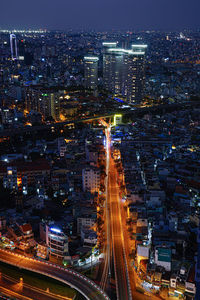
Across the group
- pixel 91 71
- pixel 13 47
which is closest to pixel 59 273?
pixel 91 71

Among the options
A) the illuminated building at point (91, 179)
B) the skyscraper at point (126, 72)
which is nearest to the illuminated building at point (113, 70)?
the skyscraper at point (126, 72)

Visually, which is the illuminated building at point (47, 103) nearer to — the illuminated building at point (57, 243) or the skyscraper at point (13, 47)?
the illuminated building at point (57, 243)

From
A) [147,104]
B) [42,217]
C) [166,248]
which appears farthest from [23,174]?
[147,104]

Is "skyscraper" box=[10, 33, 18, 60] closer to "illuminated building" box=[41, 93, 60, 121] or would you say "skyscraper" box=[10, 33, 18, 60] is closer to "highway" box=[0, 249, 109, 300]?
"illuminated building" box=[41, 93, 60, 121]

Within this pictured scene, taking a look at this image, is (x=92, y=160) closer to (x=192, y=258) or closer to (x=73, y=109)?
(x=192, y=258)

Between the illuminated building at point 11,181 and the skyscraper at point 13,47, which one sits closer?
the illuminated building at point 11,181

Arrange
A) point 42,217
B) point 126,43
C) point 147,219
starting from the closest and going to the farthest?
point 147,219, point 42,217, point 126,43

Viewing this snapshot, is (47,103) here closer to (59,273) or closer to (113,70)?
(113,70)
